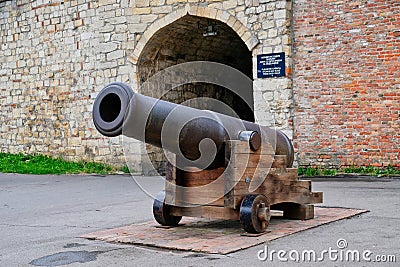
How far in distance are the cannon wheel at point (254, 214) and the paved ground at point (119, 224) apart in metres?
0.26

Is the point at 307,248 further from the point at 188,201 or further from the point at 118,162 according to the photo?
the point at 118,162

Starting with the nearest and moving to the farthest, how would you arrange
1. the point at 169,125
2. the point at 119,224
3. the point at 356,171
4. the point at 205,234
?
the point at 169,125 → the point at 205,234 → the point at 119,224 → the point at 356,171

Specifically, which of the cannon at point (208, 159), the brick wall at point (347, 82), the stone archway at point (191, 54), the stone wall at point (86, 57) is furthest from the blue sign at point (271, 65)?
the cannon at point (208, 159)

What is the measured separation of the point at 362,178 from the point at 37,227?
6230 millimetres

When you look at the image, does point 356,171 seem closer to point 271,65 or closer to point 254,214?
point 271,65

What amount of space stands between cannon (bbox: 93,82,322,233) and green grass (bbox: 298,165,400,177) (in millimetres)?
5251

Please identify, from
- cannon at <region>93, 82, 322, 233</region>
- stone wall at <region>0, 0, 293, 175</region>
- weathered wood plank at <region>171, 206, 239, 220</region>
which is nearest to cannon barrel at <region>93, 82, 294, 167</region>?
cannon at <region>93, 82, 322, 233</region>

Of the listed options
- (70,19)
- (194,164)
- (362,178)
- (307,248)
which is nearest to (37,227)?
(194,164)

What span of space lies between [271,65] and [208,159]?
6.75 m

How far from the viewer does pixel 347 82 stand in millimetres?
11289

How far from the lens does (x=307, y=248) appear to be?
15.7 ft

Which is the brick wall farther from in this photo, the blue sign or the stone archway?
the stone archway

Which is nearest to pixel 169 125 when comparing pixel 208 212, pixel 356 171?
pixel 208 212

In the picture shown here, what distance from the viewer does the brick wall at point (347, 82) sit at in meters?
10.9
